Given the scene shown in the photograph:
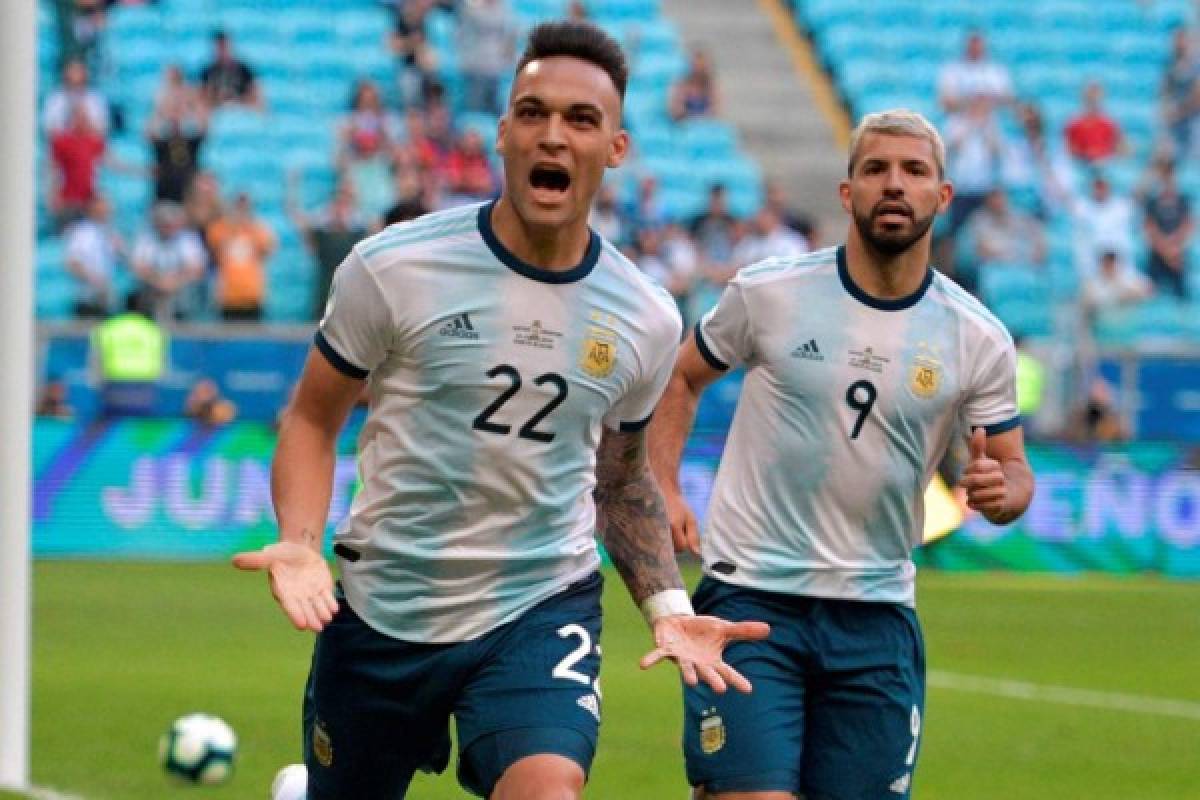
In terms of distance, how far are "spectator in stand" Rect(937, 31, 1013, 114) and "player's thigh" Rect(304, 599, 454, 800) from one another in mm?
20903

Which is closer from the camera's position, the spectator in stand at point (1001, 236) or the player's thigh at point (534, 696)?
the player's thigh at point (534, 696)

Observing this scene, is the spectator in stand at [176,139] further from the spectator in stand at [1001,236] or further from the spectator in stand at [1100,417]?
the spectator in stand at [1100,417]

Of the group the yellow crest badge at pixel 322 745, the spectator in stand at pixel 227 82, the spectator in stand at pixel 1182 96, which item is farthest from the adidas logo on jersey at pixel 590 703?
the spectator in stand at pixel 1182 96

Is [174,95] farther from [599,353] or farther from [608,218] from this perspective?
[599,353]

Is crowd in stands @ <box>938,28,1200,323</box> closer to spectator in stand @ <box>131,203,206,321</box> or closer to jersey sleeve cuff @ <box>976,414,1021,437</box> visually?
spectator in stand @ <box>131,203,206,321</box>

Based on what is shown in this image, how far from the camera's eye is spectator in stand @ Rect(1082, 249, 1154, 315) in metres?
24.8

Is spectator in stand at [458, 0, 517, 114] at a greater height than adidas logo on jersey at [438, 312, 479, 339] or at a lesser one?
greater

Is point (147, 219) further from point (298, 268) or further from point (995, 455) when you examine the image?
point (995, 455)

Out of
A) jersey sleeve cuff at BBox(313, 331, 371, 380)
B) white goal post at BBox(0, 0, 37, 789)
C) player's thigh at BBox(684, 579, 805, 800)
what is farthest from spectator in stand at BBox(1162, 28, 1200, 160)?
jersey sleeve cuff at BBox(313, 331, 371, 380)

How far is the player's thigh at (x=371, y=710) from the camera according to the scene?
6.38m

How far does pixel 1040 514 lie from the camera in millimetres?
21297

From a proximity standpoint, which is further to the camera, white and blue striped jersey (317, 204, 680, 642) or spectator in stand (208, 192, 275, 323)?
spectator in stand (208, 192, 275, 323)

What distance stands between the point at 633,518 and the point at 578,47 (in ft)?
4.19

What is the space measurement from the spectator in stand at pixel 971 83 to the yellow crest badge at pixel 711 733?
65.4 ft
